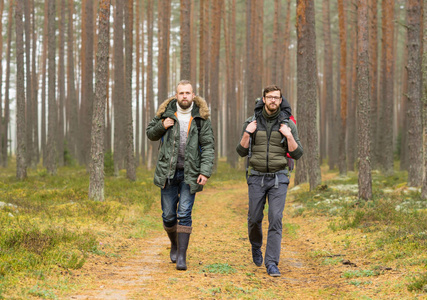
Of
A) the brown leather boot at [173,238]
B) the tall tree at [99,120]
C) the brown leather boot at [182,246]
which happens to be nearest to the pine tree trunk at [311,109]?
the tall tree at [99,120]

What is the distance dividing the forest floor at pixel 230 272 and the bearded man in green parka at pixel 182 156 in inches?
26.1

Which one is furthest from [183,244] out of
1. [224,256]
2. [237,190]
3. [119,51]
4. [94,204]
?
[119,51]

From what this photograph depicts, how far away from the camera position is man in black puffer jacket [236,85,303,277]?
224 inches

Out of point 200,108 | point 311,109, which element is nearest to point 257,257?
point 200,108

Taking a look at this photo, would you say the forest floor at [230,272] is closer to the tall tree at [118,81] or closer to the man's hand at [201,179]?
the man's hand at [201,179]

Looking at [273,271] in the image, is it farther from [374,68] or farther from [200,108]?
[374,68]

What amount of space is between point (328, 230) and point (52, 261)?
5.65m

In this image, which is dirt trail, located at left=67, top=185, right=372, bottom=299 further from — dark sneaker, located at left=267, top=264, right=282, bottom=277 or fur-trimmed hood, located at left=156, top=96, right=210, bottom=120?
fur-trimmed hood, located at left=156, top=96, right=210, bottom=120

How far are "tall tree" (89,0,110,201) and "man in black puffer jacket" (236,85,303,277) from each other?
6.42 m

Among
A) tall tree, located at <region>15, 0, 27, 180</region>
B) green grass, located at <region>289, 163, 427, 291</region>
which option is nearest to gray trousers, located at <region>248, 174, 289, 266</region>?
green grass, located at <region>289, 163, 427, 291</region>

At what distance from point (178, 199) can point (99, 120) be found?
19.9 feet

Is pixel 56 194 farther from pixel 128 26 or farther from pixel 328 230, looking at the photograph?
pixel 128 26

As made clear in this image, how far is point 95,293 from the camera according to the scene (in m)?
4.65

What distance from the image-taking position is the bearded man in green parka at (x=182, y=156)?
5680 millimetres
